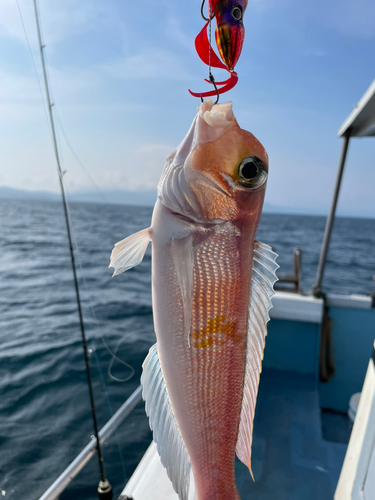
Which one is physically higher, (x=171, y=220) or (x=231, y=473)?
(x=171, y=220)

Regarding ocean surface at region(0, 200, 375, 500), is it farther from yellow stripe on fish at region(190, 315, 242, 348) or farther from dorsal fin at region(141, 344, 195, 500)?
yellow stripe on fish at region(190, 315, 242, 348)

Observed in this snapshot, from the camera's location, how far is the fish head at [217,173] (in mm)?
1132

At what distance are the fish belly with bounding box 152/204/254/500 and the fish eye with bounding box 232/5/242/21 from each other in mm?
681

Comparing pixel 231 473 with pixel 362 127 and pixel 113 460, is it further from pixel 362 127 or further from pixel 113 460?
pixel 362 127

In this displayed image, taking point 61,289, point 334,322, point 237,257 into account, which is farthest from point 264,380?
point 61,289

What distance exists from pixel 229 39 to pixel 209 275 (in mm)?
774

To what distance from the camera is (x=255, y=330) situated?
1.24 m

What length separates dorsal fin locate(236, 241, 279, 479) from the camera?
1208mm

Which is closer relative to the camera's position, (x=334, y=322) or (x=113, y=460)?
(x=113, y=460)

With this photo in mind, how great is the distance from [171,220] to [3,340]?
9.46 feet

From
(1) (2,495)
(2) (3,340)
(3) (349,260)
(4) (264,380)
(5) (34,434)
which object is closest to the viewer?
(1) (2,495)

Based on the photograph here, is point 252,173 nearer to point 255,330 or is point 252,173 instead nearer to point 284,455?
point 255,330

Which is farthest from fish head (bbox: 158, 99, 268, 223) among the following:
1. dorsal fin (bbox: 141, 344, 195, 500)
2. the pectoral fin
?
dorsal fin (bbox: 141, 344, 195, 500)

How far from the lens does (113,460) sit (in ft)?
11.5
